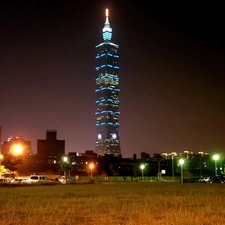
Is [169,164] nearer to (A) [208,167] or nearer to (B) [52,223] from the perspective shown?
(A) [208,167]

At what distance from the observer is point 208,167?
489ft

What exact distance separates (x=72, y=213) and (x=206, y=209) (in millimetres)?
6406

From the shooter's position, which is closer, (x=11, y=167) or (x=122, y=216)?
(x=122, y=216)

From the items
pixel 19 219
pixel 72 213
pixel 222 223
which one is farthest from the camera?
pixel 72 213

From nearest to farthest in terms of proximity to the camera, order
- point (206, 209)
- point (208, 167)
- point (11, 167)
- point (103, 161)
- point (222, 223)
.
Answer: point (222, 223), point (206, 209), point (11, 167), point (208, 167), point (103, 161)

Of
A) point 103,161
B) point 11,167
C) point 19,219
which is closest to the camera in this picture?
point 19,219

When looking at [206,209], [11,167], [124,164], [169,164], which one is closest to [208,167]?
[169,164]

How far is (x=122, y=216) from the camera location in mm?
16422

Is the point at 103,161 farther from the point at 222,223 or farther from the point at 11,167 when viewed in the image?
the point at 222,223

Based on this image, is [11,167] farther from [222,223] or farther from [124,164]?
[124,164]

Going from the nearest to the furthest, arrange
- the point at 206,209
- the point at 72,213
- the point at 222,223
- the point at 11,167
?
the point at 222,223, the point at 72,213, the point at 206,209, the point at 11,167

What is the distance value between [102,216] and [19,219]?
3.38 m

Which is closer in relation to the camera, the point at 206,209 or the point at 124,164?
the point at 206,209

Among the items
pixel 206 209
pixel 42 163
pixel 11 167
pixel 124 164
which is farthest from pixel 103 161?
pixel 206 209
